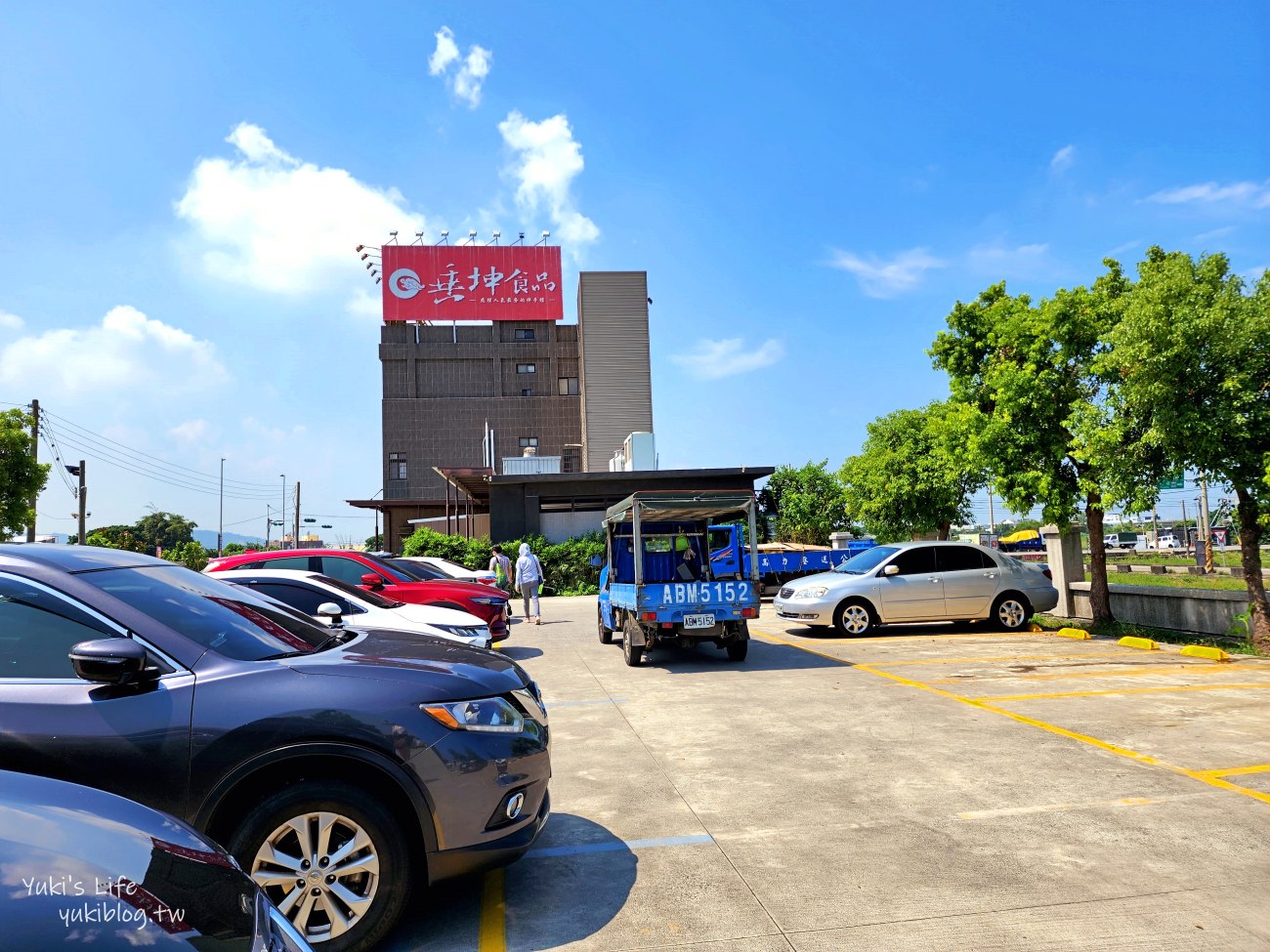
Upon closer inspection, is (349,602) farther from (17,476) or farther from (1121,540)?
(1121,540)

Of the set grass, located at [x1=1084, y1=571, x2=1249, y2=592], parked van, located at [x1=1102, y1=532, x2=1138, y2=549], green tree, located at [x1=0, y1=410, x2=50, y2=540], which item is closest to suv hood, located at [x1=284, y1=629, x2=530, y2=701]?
grass, located at [x1=1084, y1=571, x2=1249, y2=592]

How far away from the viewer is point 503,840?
359cm

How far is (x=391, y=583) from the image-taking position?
41.6 feet

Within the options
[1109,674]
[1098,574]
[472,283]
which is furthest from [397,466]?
[1109,674]

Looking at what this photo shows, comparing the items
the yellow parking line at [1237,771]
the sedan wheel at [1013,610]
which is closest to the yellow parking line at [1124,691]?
the yellow parking line at [1237,771]

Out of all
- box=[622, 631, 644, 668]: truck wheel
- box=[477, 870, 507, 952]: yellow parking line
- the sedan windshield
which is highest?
the sedan windshield

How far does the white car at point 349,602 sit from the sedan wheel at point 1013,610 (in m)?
10.1

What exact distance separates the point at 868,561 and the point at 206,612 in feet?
43.5

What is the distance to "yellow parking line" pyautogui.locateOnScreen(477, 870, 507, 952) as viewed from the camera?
357 centimetres

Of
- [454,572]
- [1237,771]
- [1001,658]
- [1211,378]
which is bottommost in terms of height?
[1237,771]

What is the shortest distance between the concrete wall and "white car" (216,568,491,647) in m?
11.8

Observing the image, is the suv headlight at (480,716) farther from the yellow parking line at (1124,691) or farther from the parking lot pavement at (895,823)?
the yellow parking line at (1124,691)

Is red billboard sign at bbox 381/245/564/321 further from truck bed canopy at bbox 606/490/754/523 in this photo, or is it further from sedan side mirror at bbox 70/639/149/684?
sedan side mirror at bbox 70/639/149/684

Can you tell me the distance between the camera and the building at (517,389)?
5300 cm
